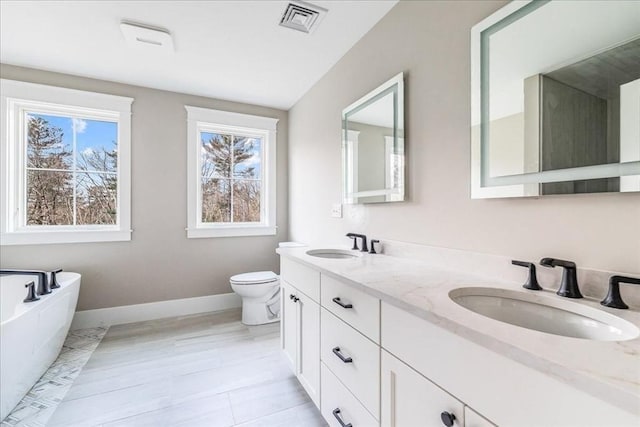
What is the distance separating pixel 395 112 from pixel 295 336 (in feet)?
4.76

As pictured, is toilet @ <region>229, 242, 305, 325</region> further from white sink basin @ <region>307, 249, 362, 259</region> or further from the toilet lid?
white sink basin @ <region>307, 249, 362, 259</region>

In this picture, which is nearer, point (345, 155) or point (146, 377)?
point (146, 377)

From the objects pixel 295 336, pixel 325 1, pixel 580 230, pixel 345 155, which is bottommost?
pixel 295 336

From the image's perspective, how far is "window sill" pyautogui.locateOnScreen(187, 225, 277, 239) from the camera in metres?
3.00

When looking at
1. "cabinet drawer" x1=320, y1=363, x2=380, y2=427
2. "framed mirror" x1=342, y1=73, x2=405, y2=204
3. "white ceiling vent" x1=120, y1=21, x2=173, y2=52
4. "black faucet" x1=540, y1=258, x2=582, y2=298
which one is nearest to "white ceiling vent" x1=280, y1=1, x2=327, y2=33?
"framed mirror" x1=342, y1=73, x2=405, y2=204

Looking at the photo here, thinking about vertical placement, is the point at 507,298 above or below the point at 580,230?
below

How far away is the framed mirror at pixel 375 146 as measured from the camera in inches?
64.4

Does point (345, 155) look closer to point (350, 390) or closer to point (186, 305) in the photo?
point (350, 390)

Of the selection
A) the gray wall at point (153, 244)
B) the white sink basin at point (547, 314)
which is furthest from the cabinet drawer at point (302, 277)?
the gray wall at point (153, 244)

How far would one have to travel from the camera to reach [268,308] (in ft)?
Result: 9.11

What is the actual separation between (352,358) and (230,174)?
260 cm

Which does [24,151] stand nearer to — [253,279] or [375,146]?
[253,279]

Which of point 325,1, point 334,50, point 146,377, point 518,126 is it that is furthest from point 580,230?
point 146,377

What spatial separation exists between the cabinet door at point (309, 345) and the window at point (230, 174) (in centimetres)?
179
